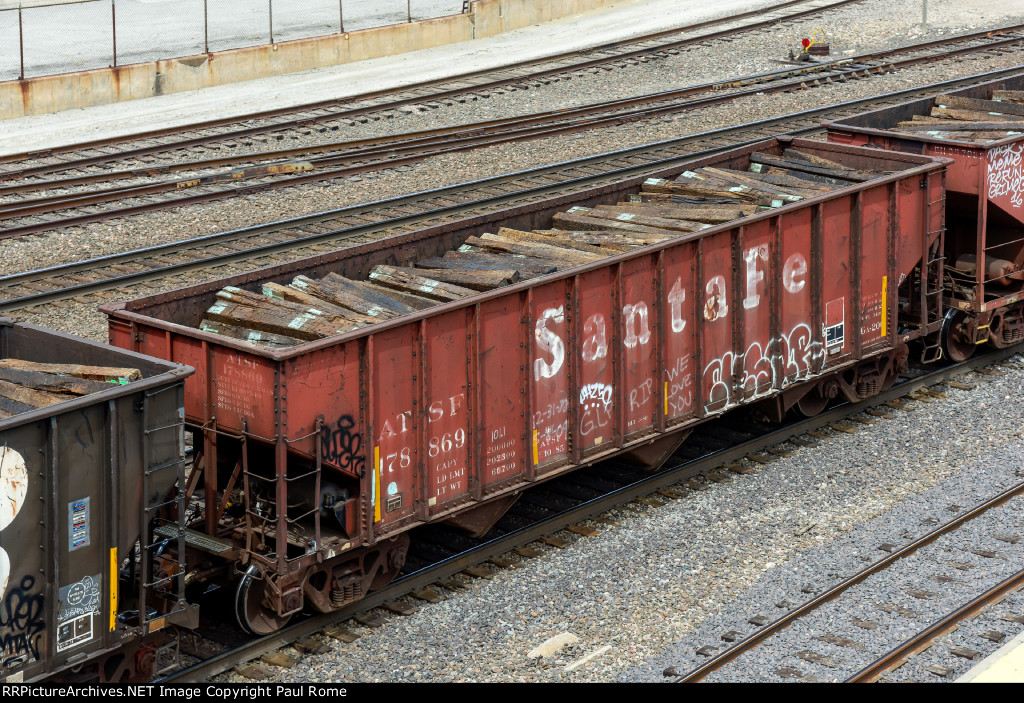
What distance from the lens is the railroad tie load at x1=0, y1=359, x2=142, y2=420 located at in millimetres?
9219

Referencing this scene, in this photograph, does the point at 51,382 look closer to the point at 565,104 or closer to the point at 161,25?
the point at 565,104

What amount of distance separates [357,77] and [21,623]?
27.1m

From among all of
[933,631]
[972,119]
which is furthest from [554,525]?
[972,119]

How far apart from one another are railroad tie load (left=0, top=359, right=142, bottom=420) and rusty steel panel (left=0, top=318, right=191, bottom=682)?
5.4 inches

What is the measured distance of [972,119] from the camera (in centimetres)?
1866

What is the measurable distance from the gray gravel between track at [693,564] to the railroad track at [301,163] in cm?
1215

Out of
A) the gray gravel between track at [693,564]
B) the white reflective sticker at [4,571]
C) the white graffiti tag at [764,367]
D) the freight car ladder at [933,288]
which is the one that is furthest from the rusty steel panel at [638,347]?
the white reflective sticker at [4,571]

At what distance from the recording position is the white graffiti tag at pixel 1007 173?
15797 mm

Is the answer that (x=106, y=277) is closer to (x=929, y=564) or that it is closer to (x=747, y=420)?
(x=747, y=420)

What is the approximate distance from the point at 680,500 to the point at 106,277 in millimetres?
9477

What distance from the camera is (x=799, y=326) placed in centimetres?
1416

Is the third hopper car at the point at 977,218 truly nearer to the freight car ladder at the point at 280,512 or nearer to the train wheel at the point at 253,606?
the freight car ladder at the point at 280,512

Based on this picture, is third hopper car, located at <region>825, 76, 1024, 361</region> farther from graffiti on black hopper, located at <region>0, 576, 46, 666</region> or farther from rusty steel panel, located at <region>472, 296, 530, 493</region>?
graffiti on black hopper, located at <region>0, 576, 46, 666</region>

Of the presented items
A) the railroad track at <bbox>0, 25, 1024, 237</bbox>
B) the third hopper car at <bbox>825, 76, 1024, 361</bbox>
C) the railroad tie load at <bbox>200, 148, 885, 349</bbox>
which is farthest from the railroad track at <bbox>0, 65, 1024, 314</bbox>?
the third hopper car at <bbox>825, 76, 1024, 361</bbox>
